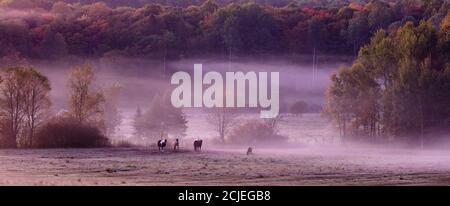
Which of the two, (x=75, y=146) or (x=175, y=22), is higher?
(x=175, y=22)

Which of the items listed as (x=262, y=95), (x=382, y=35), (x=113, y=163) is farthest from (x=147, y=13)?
(x=113, y=163)

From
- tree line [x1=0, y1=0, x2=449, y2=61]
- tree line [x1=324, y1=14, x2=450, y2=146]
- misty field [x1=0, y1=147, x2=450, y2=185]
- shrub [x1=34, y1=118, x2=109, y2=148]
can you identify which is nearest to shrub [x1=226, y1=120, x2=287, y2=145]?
tree line [x1=324, y1=14, x2=450, y2=146]

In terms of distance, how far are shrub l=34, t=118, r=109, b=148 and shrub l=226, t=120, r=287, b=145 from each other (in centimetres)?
1986

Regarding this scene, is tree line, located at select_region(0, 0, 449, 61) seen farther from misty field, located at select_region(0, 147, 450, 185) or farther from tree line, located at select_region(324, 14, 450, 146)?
misty field, located at select_region(0, 147, 450, 185)

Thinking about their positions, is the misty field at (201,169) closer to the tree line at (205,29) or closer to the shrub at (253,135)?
the shrub at (253,135)

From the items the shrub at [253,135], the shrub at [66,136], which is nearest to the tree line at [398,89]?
the shrub at [253,135]

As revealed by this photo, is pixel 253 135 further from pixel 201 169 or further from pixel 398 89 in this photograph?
pixel 201 169

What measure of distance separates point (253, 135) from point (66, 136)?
24477mm

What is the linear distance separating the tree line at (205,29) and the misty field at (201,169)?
2620 inches

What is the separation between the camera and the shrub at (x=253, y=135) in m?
85.9

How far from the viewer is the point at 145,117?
296 feet

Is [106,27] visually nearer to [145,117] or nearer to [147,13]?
[147,13]
